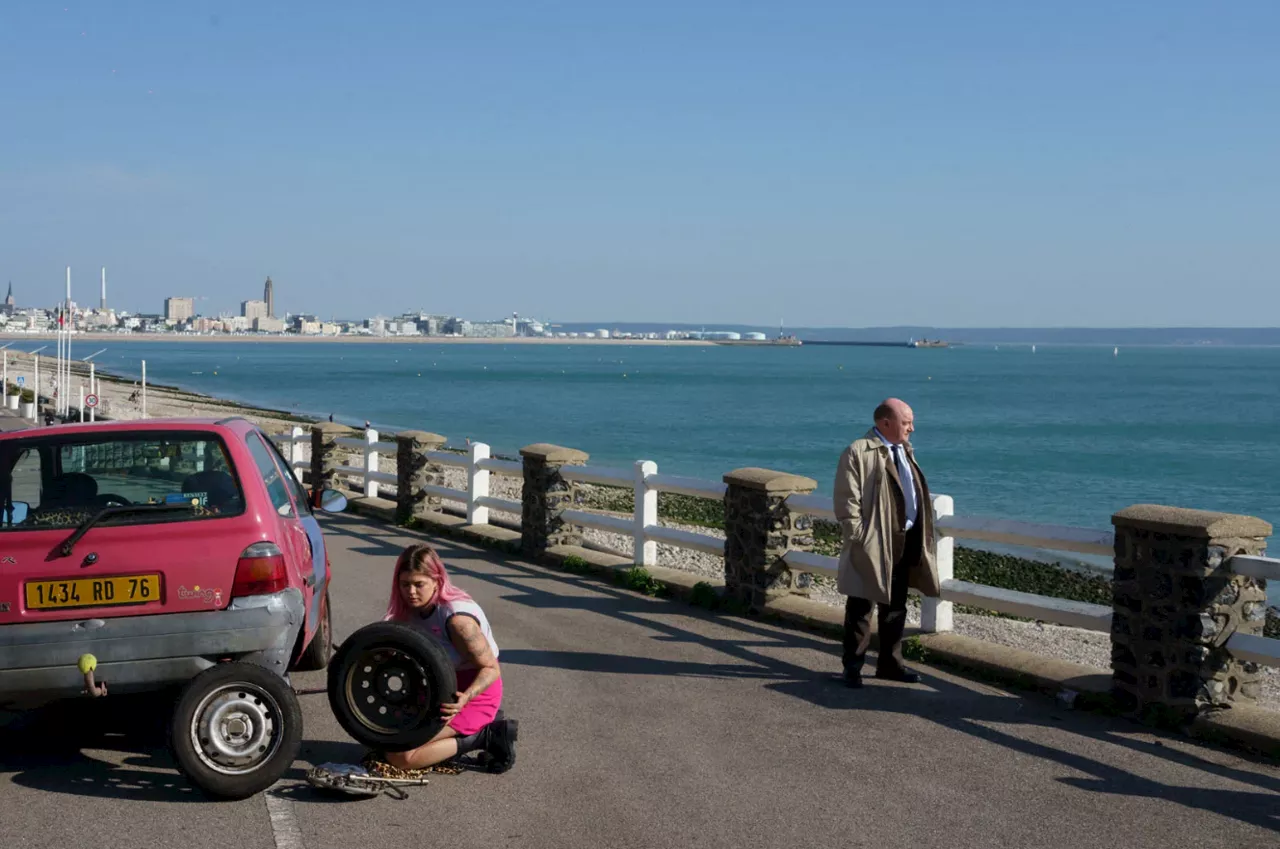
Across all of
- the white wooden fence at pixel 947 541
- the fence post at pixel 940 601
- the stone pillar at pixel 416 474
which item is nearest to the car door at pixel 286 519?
the white wooden fence at pixel 947 541

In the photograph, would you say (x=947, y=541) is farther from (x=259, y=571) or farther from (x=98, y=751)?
(x=98, y=751)

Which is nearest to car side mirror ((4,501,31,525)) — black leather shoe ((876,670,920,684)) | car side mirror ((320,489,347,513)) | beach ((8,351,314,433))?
car side mirror ((320,489,347,513))

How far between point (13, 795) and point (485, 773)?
83.9 inches

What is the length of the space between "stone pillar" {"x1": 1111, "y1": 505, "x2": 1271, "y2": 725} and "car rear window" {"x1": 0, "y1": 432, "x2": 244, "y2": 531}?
16.0ft

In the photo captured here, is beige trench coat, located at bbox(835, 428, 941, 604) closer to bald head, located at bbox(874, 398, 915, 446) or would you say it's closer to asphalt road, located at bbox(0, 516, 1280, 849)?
bald head, located at bbox(874, 398, 915, 446)

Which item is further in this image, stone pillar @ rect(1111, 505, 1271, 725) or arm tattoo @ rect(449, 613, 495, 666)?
stone pillar @ rect(1111, 505, 1271, 725)

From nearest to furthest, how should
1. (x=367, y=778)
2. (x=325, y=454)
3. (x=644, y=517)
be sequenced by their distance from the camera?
1. (x=367, y=778)
2. (x=644, y=517)
3. (x=325, y=454)

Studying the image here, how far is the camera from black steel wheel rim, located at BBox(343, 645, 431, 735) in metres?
6.34

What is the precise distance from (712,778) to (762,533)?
14.6 ft

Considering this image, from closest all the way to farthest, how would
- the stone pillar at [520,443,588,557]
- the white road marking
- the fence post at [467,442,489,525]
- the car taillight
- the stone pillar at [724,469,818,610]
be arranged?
1. the white road marking
2. the car taillight
3. the stone pillar at [724,469,818,610]
4. the stone pillar at [520,443,588,557]
5. the fence post at [467,442,489,525]

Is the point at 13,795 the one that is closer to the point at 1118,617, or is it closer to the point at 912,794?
the point at 912,794

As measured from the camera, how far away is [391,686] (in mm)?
6383

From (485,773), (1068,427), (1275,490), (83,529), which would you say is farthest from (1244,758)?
(1068,427)

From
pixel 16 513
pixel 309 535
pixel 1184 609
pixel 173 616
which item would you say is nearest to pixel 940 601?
pixel 1184 609
